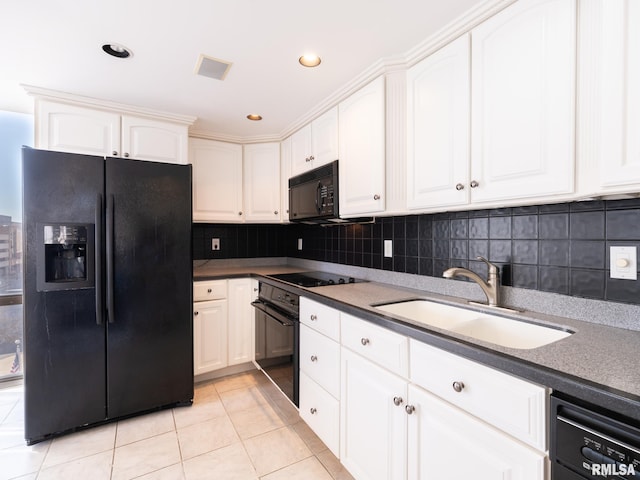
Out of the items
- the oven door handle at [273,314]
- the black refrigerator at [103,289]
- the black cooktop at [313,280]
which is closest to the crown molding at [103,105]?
the black refrigerator at [103,289]

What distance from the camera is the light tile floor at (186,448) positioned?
5.18 feet

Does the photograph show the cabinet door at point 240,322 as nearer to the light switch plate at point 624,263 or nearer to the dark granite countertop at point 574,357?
the dark granite countertop at point 574,357

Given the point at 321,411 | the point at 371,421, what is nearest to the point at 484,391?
the point at 371,421

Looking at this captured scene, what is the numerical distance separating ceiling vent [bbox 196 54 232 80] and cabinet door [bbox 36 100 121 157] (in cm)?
87

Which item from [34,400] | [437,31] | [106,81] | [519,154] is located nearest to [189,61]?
[106,81]

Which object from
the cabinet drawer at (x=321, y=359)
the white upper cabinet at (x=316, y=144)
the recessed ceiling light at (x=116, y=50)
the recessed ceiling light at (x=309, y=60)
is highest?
the recessed ceiling light at (x=309, y=60)

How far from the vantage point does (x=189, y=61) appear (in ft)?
5.47

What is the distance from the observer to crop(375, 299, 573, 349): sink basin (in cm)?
117

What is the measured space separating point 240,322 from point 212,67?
191 centimetres

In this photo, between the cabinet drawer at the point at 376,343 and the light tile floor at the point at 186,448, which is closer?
the cabinet drawer at the point at 376,343

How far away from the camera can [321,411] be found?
5.56 ft

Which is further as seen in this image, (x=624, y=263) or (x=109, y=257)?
(x=109, y=257)

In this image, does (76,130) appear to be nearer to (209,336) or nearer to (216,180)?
(216,180)

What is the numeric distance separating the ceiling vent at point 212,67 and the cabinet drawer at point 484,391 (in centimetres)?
170
